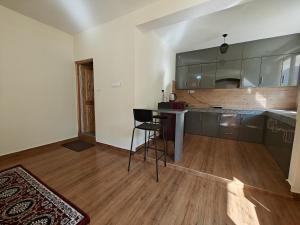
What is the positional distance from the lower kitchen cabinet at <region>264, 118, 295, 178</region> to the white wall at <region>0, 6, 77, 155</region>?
4.40 meters

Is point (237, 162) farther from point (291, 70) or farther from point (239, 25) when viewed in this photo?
point (239, 25)

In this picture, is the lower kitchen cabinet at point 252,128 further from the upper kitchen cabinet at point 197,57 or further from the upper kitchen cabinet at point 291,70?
the upper kitchen cabinet at point 197,57

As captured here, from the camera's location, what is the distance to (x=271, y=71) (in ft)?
10.5

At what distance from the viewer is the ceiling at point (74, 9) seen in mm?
2209

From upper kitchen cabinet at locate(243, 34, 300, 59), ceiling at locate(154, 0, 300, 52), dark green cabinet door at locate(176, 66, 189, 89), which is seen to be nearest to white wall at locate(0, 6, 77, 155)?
ceiling at locate(154, 0, 300, 52)

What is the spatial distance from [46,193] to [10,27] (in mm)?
2938

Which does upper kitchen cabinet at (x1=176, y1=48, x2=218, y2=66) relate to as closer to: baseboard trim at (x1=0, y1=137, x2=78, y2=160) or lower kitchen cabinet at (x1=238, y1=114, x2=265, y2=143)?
lower kitchen cabinet at (x1=238, y1=114, x2=265, y2=143)

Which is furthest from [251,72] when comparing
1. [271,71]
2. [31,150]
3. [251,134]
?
[31,150]

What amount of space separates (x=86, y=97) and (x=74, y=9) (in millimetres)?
2039

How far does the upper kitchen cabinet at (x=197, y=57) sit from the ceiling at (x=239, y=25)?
0.18 m

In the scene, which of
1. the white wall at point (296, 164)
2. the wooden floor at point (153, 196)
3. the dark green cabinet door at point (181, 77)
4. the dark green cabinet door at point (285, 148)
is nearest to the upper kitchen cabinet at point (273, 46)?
the dark green cabinet door at point (181, 77)

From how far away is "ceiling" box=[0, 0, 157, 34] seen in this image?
2.21m

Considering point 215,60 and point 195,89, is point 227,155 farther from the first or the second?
point 215,60

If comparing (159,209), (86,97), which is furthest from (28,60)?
(159,209)
